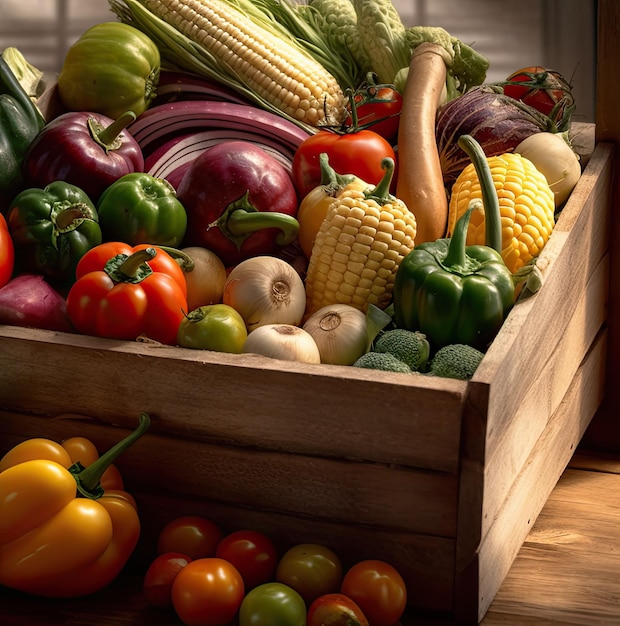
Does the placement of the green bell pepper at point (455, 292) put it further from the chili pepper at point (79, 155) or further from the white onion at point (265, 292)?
the chili pepper at point (79, 155)

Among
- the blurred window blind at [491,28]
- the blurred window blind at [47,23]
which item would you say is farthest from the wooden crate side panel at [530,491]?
the blurred window blind at [47,23]

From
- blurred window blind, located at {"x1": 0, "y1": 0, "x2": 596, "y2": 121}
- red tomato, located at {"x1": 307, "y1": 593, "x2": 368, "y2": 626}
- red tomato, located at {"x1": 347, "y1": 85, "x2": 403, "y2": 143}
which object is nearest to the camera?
red tomato, located at {"x1": 307, "y1": 593, "x2": 368, "y2": 626}

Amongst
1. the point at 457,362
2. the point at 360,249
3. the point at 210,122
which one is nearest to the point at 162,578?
the point at 457,362

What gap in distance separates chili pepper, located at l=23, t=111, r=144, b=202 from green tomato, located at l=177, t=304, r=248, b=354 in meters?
0.38

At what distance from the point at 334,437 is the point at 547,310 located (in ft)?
1.20

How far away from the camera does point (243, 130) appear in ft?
5.90

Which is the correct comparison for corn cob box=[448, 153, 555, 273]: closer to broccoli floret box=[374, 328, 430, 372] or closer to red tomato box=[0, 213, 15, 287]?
broccoli floret box=[374, 328, 430, 372]

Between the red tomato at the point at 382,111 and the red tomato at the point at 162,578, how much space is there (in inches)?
35.9

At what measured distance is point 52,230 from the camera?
146 centimetres

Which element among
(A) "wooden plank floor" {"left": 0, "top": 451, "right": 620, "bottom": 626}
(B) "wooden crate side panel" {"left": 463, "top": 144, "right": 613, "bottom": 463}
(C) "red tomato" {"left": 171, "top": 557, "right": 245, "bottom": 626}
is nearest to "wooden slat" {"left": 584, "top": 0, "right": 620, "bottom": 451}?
(B) "wooden crate side panel" {"left": 463, "top": 144, "right": 613, "bottom": 463}

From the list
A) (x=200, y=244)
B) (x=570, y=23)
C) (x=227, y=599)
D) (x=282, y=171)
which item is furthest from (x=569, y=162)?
(x=570, y=23)

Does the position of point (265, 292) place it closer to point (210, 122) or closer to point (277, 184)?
point (277, 184)

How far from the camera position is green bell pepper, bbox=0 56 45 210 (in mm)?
1607

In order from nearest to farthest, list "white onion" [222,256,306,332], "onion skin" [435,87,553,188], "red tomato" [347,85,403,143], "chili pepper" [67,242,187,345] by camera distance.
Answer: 1. "chili pepper" [67,242,187,345]
2. "white onion" [222,256,306,332]
3. "onion skin" [435,87,553,188]
4. "red tomato" [347,85,403,143]
